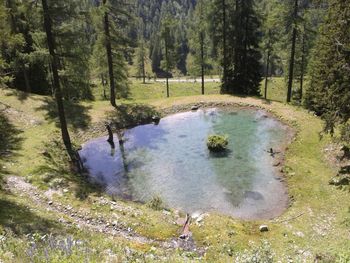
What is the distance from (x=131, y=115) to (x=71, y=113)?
544cm

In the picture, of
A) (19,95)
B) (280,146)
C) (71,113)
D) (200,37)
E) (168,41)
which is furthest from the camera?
(168,41)

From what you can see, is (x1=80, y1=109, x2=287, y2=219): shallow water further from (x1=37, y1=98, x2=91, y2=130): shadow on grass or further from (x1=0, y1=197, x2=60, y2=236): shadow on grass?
(x1=0, y1=197, x2=60, y2=236): shadow on grass

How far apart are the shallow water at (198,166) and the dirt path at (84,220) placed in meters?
3.84

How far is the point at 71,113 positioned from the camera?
31.0 m

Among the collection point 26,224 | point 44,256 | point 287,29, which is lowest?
point 26,224

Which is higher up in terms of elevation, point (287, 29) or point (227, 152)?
point (287, 29)

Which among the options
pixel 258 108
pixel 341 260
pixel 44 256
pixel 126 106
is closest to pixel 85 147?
pixel 126 106

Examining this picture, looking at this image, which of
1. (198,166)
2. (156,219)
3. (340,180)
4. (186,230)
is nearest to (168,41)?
(198,166)

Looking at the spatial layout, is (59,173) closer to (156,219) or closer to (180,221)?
(156,219)

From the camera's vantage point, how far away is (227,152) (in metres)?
26.2

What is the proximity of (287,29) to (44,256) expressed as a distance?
34.0m

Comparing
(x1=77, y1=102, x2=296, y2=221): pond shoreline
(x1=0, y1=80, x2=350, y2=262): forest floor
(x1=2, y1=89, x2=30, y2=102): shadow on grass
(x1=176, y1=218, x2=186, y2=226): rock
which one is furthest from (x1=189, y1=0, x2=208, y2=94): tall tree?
(x1=176, y1=218, x2=186, y2=226): rock

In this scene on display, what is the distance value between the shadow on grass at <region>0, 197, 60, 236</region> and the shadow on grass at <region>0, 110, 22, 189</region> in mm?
4022

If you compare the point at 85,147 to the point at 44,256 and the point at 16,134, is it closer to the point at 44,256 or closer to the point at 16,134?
the point at 16,134
